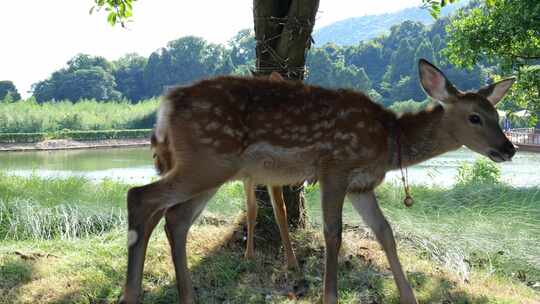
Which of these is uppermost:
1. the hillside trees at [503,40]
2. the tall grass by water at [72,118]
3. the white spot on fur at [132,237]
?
the hillside trees at [503,40]

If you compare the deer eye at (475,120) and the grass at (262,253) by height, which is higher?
the deer eye at (475,120)

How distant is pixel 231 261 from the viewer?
5191 mm

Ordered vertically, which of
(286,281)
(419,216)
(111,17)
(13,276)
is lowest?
(419,216)

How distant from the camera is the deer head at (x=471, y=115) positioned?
4.47 metres

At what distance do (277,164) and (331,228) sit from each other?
1.88 feet

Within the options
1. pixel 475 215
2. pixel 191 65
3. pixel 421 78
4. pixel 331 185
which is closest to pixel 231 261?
pixel 331 185

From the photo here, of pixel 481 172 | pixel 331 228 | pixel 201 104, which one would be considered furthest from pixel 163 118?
pixel 481 172

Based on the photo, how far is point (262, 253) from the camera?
546cm

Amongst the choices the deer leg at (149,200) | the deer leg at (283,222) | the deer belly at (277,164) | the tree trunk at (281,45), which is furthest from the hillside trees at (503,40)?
the deer leg at (149,200)

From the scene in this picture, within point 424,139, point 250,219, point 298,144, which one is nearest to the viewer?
point 298,144

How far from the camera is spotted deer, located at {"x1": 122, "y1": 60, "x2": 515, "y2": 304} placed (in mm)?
4012

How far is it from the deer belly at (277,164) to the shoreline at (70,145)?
29005 mm

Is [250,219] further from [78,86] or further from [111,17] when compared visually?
[78,86]

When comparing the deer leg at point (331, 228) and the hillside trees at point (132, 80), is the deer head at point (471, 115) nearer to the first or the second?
the deer leg at point (331, 228)
